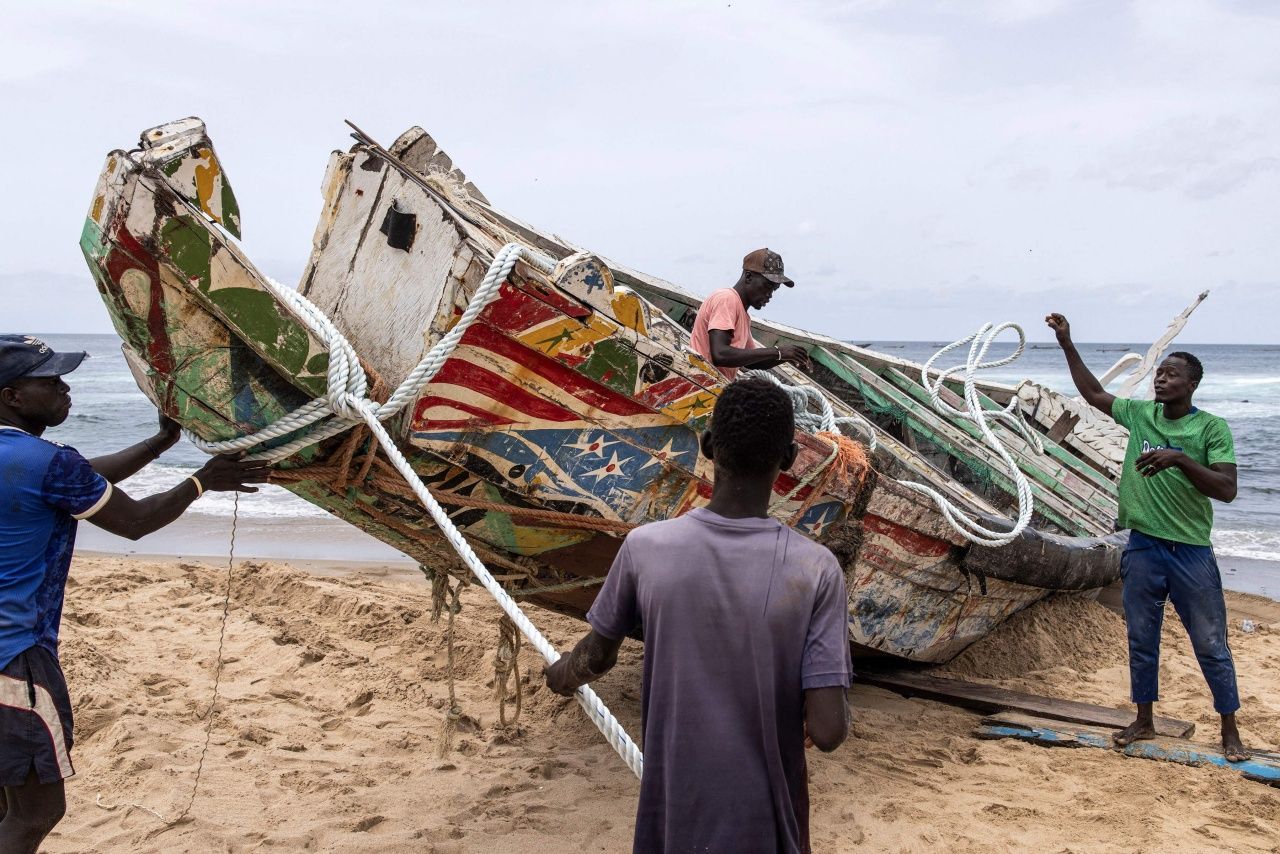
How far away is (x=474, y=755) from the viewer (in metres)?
4.33

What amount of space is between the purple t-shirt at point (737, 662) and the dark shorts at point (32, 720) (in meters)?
1.61

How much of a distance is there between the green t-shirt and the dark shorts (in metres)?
3.80

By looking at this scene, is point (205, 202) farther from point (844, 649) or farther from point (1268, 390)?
point (1268, 390)

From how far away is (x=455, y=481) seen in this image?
3.25 meters

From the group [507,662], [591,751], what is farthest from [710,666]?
[591,751]

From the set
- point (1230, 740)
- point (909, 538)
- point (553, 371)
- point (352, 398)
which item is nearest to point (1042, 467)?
point (1230, 740)

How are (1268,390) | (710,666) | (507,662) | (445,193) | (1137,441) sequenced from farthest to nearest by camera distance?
(1268,390) < (445,193) < (1137,441) < (507,662) < (710,666)

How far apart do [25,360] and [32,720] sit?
0.86 metres

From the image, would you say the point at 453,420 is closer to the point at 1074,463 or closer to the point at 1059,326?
the point at 1059,326

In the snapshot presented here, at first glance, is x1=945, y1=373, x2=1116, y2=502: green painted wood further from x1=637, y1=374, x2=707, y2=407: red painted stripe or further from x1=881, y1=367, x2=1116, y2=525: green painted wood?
x1=637, y1=374, x2=707, y2=407: red painted stripe

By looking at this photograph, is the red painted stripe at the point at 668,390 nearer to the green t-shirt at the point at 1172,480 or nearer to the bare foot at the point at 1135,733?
the green t-shirt at the point at 1172,480

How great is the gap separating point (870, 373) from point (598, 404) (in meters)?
3.82

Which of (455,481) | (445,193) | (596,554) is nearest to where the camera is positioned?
(455,481)

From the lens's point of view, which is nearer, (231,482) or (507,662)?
(231,482)
